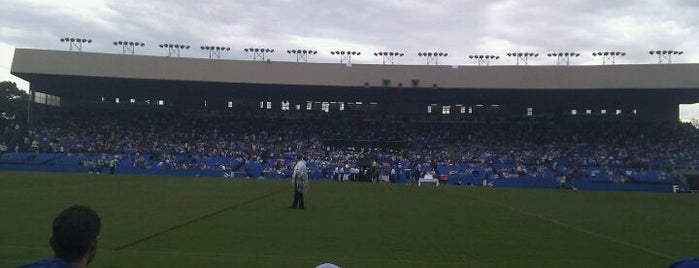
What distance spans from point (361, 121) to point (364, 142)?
14.5 feet

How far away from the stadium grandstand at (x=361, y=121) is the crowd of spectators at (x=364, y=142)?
0.20 metres

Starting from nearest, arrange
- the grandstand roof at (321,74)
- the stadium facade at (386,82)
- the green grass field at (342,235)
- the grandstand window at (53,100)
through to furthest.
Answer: the green grass field at (342,235)
the stadium facade at (386,82)
the grandstand roof at (321,74)
the grandstand window at (53,100)

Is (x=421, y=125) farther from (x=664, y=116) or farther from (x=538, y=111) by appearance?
(x=664, y=116)

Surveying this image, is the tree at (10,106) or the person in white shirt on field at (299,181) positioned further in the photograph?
the tree at (10,106)

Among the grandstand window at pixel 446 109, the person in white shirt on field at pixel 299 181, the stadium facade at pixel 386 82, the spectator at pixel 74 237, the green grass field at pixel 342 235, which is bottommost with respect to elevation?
the green grass field at pixel 342 235

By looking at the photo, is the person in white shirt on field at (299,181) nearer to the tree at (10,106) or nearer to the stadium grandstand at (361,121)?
the stadium grandstand at (361,121)

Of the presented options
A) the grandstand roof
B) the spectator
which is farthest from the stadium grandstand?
the spectator

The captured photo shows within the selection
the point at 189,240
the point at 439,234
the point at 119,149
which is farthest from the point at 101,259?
the point at 119,149

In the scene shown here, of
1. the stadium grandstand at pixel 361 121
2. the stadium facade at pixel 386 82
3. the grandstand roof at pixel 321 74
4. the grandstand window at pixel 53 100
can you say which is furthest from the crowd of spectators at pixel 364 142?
the grandstand roof at pixel 321 74

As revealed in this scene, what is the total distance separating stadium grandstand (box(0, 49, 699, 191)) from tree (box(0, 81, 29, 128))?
1675 centimetres

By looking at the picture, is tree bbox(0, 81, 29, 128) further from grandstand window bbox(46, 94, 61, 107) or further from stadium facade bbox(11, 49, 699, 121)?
stadium facade bbox(11, 49, 699, 121)

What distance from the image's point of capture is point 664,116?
226 feet

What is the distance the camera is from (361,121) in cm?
7281

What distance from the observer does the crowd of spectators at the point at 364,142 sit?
58.1m
